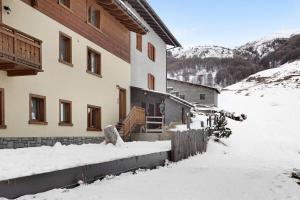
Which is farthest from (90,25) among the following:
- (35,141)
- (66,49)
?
(35,141)

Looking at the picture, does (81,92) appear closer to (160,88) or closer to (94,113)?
(94,113)

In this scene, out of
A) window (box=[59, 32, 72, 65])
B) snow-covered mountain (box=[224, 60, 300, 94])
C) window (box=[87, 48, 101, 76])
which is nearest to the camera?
window (box=[59, 32, 72, 65])

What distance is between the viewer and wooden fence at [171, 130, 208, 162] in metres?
16.5

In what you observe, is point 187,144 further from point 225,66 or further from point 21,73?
point 225,66

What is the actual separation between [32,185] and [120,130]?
14923mm

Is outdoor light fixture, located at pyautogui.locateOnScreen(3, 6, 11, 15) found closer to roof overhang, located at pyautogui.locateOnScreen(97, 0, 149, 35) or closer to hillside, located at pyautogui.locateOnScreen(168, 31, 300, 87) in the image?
roof overhang, located at pyautogui.locateOnScreen(97, 0, 149, 35)

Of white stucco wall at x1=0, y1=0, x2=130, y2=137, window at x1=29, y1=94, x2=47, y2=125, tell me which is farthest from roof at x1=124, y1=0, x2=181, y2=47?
window at x1=29, y1=94, x2=47, y2=125

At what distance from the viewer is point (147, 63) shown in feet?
102

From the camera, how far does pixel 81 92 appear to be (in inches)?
755

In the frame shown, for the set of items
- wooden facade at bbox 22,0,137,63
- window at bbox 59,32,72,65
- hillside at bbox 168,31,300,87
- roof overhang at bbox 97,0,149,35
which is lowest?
window at bbox 59,32,72,65

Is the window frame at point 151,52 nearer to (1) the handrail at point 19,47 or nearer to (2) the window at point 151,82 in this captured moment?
(2) the window at point 151,82

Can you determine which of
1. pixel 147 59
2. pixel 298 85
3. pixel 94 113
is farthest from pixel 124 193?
pixel 298 85

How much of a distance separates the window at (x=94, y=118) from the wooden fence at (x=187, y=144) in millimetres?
4921

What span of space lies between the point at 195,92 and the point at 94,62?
3516 centimetres
